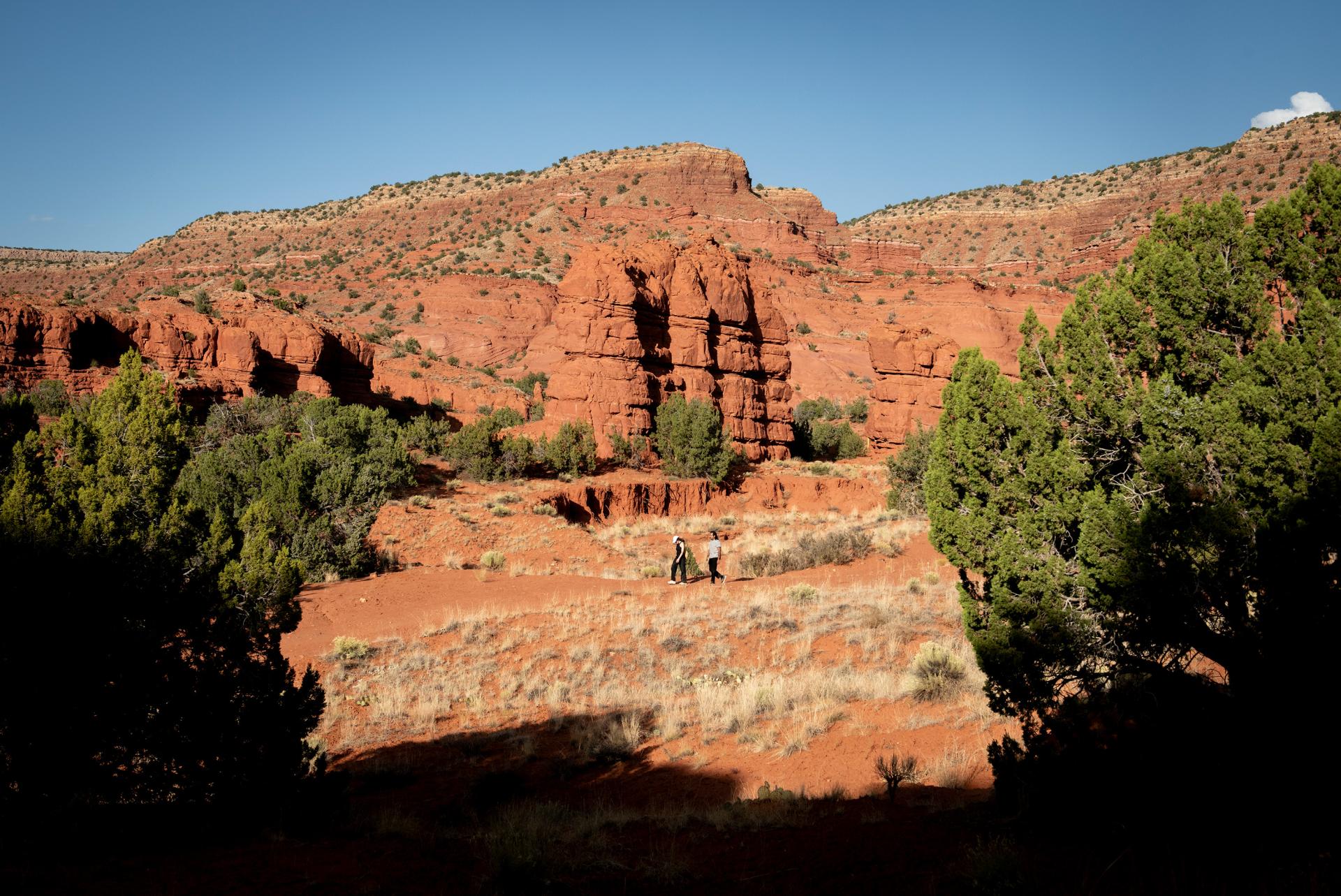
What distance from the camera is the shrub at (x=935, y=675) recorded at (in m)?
9.51

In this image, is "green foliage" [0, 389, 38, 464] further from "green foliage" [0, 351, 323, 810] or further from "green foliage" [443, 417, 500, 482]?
"green foliage" [443, 417, 500, 482]

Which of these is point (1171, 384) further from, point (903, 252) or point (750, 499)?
point (903, 252)

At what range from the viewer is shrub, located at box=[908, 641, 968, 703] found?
9.51 m

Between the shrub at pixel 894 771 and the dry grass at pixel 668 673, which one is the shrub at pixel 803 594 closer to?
the dry grass at pixel 668 673

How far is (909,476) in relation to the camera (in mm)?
30078

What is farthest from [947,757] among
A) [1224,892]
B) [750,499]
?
[750,499]

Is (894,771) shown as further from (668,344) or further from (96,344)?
(96,344)

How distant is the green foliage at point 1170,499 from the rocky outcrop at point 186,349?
1207 inches

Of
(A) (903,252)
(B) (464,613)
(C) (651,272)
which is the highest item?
(A) (903,252)

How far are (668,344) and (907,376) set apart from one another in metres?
13.2

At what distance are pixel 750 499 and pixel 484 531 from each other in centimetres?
1237

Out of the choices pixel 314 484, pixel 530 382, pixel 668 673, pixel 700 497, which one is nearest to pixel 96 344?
pixel 314 484

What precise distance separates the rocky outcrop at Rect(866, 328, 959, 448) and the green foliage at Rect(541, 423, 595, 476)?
1717 cm

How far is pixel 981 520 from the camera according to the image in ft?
23.3
